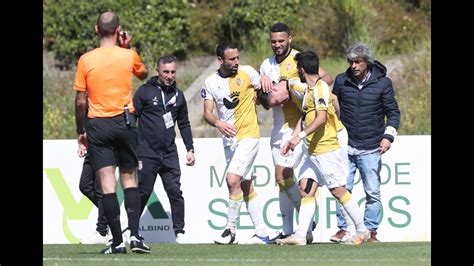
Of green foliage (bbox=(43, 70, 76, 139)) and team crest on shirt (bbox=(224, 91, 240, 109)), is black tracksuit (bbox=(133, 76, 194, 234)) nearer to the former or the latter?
team crest on shirt (bbox=(224, 91, 240, 109))

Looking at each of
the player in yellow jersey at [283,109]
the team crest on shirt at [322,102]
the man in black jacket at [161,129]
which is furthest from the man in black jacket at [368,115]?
the man in black jacket at [161,129]

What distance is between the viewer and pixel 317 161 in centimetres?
1380

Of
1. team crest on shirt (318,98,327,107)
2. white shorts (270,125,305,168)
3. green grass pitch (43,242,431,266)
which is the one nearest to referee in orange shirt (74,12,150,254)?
green grass pitch (43,242,431,266)

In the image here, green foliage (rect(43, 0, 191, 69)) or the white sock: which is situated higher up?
green foliage (rect(43, 0, 191, 69))

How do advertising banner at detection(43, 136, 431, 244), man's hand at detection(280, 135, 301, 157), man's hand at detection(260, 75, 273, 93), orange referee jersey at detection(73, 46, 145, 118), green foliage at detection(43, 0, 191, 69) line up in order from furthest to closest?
1. green foliage at detection(43, 0, 191, 69)
2. advertising banner at detection(43, 136, 431, 244)
3. man's hand at detection(260, 75, 273, 93)
4. man's hand at detection(280, 135, 301, 157)
5. orange referee jersey at detection(73, 46, 145, 118)

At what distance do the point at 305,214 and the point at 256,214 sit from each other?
131cm

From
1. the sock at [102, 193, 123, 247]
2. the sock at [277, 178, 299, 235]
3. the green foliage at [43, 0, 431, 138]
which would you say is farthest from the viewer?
the green foliage at [43, 0, 431, 138]

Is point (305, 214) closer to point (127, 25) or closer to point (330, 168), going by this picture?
point (330, 168)

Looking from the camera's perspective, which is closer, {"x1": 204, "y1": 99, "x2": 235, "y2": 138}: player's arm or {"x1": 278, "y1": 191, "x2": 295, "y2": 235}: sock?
{"x1": 204, "y1": 99, "x2": 235, "y2": 138}: player's arm

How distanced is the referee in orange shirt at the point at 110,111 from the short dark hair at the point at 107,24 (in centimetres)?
4

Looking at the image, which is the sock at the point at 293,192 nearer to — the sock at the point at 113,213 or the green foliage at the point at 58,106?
the sock at the point at 113,213

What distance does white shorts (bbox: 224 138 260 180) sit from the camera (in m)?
14.6

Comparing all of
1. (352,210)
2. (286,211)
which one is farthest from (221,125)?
(352,210)
